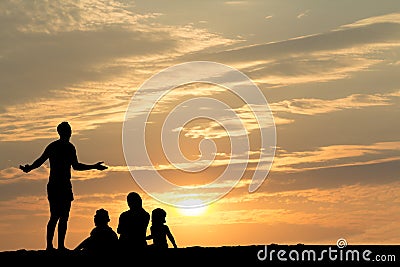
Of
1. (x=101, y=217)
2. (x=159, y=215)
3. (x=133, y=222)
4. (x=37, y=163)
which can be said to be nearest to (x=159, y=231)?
(x=159, y=215)

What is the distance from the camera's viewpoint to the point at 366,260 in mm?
19094

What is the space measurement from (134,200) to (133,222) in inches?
17.7

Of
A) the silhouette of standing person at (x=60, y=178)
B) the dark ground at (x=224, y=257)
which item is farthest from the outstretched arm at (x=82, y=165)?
the dark ground at (x=224, y=257)

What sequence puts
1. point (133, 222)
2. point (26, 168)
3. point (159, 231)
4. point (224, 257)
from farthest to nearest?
point (159, 231) → point (26, 168) → point (133, 222) → point (224, 257)

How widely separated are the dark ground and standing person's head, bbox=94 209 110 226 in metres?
0.74

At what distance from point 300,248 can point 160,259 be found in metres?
3.23

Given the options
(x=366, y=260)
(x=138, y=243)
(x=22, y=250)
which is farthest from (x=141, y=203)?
(x=366, y=260)

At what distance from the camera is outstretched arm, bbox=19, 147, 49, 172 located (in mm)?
20094

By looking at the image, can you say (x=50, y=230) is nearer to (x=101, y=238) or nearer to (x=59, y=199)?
(x=59, y=199)

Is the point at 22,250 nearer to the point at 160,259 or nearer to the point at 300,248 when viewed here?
the point at 160,259

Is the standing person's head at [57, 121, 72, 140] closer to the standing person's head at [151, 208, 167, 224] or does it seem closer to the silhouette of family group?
the silhouette of family group

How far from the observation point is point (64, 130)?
2025 centimetres

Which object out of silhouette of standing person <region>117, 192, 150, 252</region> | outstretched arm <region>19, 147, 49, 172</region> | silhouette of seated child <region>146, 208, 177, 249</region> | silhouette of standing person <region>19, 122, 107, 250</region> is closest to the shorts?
silhouette of standing person <region>19, 122, 107, 250</region>

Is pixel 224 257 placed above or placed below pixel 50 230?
below
